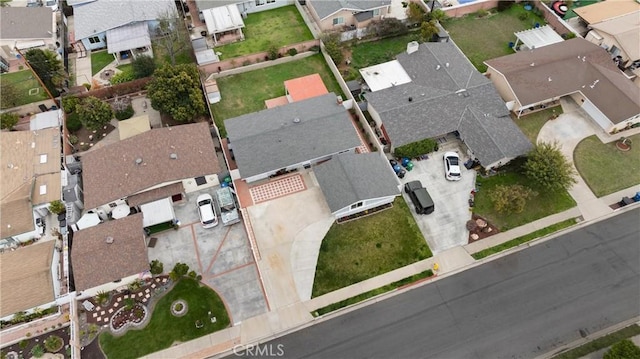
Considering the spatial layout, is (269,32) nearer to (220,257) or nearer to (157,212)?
(157,212)

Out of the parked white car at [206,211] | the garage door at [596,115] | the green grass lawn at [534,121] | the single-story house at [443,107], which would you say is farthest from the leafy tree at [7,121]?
the garage door at [596,115]

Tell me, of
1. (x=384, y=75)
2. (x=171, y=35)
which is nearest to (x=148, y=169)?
(x=171, y=35)

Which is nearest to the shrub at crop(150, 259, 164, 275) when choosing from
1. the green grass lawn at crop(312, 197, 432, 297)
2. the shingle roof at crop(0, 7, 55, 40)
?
the green grass lawn at crop(312, 197, 432, 297)

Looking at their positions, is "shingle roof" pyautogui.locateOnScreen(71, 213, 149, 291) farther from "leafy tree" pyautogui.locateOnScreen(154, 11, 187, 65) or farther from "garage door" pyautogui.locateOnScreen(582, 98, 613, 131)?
"garage door" pyautogui.locateOnScreen(582, 98, 613, 131)

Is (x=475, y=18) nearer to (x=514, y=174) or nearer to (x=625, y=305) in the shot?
(x=514, y=174)

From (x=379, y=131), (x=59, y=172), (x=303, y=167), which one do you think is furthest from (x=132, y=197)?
(x=379, y=131)
